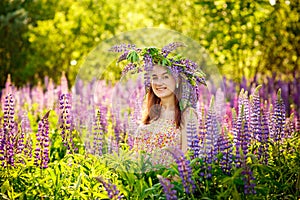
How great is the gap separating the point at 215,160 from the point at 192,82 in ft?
2.38

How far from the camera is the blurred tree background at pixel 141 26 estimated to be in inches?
397

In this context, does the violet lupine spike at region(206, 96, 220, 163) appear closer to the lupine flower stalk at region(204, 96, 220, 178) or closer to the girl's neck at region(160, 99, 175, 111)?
the lupine flower stalk at region(204, 96, 220, 178)

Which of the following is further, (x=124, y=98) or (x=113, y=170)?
(x=124, y=98)

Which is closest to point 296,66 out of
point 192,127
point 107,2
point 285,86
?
point 285,86

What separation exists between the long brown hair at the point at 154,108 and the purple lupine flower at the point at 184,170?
933 millimetres

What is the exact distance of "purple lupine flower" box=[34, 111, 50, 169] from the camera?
3615 millimetres

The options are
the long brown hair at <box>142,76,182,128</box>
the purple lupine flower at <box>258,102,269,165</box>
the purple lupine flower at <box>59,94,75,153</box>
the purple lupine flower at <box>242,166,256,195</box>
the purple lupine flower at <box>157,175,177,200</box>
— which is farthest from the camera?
the purple lupine flower at <box>59,94,75,153</box>

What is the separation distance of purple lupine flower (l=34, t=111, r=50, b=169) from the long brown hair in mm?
847

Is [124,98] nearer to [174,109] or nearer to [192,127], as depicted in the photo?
[174,109]

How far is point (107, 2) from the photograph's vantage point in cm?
1179

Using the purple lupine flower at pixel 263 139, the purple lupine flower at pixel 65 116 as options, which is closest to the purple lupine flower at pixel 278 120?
the purple lupine flower at pixel 263 139

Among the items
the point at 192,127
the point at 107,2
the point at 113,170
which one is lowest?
the point at 113,170

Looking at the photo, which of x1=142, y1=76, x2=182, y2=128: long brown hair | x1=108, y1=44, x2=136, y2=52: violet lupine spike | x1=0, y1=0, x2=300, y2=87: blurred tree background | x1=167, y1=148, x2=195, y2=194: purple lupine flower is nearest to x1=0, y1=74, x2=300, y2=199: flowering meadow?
x1=167, y1=148, x2=195, y2=194: purple lupine flower

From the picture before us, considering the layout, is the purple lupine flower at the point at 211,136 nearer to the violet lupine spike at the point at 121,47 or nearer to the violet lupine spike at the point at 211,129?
the violet lupine spike at the point at 211,129
